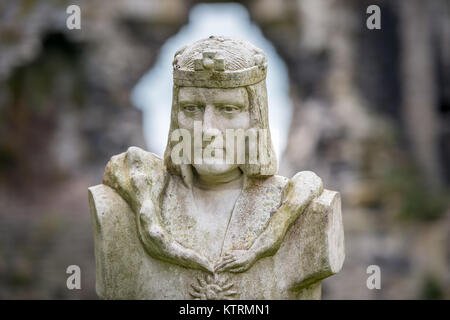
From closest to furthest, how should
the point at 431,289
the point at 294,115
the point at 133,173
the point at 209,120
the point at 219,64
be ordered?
1. the point at 219,64
2. the point at 209,120
3. the point at 133,173
4. the point at 431,289
5. the point at 294,115

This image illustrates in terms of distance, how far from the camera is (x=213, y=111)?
5.76 metres

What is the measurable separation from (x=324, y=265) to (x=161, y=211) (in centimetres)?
107

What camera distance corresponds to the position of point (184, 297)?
19.0ft

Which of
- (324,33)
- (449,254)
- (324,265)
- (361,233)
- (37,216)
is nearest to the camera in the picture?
(324,265)

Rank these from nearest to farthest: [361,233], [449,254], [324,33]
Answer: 1. [449,254]
2. [361,233]
3. [324,33]

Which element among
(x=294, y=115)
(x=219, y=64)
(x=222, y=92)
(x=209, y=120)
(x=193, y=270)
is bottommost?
(x=193, y=270)

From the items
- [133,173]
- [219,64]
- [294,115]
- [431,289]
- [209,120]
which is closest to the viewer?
[219,64]

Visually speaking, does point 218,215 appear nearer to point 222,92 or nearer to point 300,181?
point 300,181

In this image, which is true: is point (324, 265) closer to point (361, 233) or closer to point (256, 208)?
point (256, 208)

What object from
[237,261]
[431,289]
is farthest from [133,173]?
[431,289]

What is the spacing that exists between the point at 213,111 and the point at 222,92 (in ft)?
0.44

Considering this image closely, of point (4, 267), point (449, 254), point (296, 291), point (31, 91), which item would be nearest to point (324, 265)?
point (296, 291)

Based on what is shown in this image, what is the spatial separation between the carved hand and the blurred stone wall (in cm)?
781

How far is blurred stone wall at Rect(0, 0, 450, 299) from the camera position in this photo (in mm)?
14031
